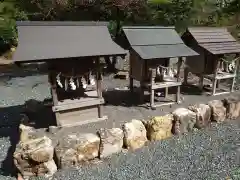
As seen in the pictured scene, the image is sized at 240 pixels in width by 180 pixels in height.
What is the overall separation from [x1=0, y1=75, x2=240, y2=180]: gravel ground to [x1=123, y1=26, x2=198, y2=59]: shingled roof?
1470mm

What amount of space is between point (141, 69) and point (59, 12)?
23.4ft

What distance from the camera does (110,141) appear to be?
5.11 metres

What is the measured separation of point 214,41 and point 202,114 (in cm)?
250

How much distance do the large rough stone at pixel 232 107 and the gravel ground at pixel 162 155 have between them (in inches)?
9.1

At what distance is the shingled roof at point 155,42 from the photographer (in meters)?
6.23

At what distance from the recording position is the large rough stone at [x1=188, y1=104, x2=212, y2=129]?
613 cm

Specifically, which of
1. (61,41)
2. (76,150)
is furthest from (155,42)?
(76,150)

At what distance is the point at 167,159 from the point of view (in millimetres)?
5020

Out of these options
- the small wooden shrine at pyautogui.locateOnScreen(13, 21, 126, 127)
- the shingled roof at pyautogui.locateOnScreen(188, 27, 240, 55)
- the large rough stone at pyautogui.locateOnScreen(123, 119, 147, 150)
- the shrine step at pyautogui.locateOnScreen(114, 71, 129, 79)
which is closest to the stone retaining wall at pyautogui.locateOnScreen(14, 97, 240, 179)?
the large rough stone at pyautogui.locateOnScreen(123, 119, 147, 150)

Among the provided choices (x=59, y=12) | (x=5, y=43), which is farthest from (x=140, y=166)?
(x=5, y=43)

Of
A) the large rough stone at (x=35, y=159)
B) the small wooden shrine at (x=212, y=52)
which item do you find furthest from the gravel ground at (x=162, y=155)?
the small wooden shrine at (x=212, y=52)

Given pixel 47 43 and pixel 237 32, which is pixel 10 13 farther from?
pixel 237 32

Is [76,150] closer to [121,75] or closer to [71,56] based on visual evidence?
[71,56]

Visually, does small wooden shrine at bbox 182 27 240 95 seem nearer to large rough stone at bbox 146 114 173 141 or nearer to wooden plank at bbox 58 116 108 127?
large rough stone at bbox 146 114 173 141
